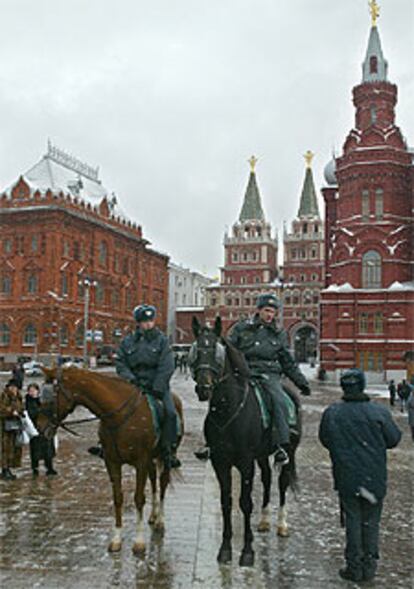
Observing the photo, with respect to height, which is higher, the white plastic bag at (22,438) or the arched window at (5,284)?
the arched window at (5,284)

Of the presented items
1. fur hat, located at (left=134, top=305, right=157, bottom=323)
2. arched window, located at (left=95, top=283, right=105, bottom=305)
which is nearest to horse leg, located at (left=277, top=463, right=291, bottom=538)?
fur hat, located at (left=134, top=305, right=157, bottom=323)

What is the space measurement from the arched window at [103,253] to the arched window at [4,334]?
43.1ft

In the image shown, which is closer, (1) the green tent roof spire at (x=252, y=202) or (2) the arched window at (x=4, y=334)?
(2) the arched window at (x=4, y=334)

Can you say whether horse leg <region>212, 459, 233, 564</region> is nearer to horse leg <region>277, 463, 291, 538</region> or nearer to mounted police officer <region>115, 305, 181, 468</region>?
mounted police officer <region>115, 305, 181, 468</region>

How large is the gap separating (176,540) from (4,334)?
5751cm

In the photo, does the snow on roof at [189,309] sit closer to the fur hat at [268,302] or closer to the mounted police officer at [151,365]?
the fur hat at [268,302]

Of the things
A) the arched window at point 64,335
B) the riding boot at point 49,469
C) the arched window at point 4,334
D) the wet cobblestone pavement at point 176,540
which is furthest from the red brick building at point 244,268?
the wet cobblestone pavement at point 176,540

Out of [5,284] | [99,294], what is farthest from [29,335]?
[99,294]

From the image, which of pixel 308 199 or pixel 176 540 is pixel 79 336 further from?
A: pixel 176 540

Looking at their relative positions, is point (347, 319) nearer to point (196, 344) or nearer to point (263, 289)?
point (196, 344)

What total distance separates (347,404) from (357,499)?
0.88 metres

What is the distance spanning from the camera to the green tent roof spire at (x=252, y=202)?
320ft

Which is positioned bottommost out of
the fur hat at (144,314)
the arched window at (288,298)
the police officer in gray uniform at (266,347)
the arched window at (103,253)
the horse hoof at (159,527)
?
the horse hoof at (159,527)

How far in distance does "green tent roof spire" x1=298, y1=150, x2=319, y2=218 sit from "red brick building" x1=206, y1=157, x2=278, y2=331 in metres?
6.35
